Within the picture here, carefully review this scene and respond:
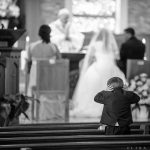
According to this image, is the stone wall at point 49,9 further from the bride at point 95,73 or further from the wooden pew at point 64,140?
the wooden pew at point 64,140

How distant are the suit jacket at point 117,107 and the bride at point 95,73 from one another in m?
4.92

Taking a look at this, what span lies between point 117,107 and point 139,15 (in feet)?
36.0

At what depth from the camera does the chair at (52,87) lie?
34.5 ft

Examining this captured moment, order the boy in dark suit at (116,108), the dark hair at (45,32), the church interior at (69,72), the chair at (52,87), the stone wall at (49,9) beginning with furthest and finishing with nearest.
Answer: the stone wall at (49,9), the dark hair at (45,32), the chair at (52,87), the boy in dark suit at (116,108), the church interior at (69,72)

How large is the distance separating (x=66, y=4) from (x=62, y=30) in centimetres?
383

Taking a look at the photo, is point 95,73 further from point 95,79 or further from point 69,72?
point 69,72

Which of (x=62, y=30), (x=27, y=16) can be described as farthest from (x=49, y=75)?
(x=27, y=16)

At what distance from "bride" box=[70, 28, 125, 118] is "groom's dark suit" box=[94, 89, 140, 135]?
4.91 m

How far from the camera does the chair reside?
34.5 ft

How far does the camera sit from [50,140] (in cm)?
584

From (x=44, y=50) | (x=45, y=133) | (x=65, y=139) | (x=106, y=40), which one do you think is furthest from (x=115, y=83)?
Result: (x=106, y=40)

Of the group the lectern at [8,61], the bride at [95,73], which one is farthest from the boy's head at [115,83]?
the bride at [95,73]

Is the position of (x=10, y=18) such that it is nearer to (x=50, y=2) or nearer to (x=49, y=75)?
(x=50, y=2)

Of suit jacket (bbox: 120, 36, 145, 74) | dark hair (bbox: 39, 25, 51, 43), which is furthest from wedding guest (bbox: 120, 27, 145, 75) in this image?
dark hair (bbox: 39, 25, 51, 43)
